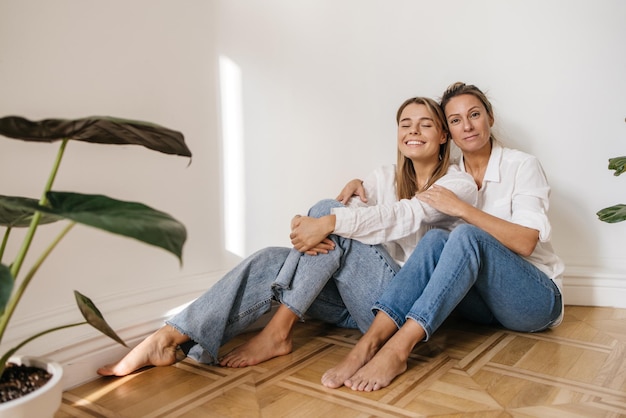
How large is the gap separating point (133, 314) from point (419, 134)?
111 cm

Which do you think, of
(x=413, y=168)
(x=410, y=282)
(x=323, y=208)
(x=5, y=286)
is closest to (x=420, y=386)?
(x=410, y=282)

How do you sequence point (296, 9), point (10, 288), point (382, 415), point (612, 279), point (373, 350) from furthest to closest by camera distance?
point (296, 9) < point (612, 279) < point (373, 350) < point (382, 415) < point (10, 288)

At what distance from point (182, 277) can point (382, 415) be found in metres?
1.06

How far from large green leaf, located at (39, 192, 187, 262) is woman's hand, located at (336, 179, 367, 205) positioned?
4.26ft

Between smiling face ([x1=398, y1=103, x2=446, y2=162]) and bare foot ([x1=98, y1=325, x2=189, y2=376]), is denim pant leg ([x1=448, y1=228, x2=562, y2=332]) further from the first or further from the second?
bare foot ([x1=98, y1=325, x2=189, y2=376])

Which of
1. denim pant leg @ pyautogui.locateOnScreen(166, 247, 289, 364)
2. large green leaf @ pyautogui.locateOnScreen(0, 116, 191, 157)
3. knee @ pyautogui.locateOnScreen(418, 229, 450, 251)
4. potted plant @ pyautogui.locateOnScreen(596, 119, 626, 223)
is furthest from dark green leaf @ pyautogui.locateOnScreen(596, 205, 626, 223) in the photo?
large green leaf @ pyautogui.locateOnScreen(0, 116, 191, 157)

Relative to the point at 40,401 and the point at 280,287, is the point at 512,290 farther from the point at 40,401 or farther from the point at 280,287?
the point at 40,401

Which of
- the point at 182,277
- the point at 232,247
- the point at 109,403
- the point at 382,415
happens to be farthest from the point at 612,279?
the point at 109,403

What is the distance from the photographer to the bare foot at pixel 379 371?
1.44 metres

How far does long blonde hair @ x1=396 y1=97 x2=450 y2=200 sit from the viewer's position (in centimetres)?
192

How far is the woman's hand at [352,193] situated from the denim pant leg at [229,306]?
34 cm

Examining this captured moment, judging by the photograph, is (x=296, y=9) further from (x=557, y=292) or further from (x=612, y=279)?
(x=612, y=279)

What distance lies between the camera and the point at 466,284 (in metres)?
1.56

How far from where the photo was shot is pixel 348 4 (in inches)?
90.5
